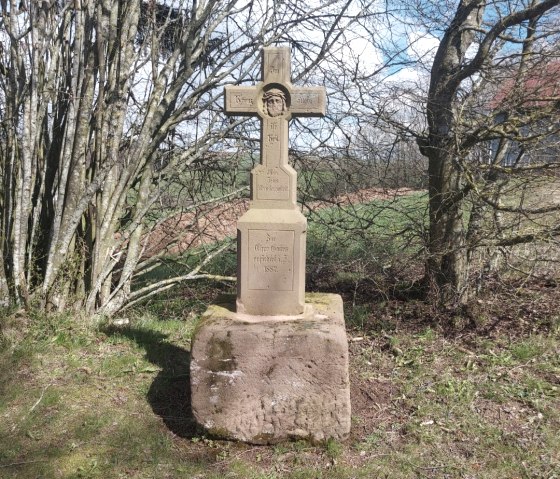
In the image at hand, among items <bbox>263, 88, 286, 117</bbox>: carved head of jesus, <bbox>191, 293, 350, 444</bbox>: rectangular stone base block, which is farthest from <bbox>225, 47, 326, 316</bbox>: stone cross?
<bbox>191, 293, 350, 444</bbox>: rectangular stone base block

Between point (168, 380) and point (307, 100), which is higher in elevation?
point (307, 100)

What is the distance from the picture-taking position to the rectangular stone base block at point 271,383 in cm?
330

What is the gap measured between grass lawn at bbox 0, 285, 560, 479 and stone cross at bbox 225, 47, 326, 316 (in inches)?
41.5

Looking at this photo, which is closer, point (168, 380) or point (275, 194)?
point (275, 194)

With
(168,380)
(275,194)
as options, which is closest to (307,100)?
(275,194)

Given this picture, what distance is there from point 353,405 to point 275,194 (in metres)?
1.72

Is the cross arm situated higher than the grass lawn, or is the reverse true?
the cross arm

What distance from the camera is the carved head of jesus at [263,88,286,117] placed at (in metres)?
3.56

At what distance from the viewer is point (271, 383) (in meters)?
3.33

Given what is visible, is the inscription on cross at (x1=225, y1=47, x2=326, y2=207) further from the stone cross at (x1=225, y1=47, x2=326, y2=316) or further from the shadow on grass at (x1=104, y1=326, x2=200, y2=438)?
the shadow on grass at (x1=104, y1=326, x2=200, y2=438)

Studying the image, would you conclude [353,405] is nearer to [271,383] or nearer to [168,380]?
[271,383]

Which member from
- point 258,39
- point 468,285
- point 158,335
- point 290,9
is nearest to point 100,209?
point 158,335

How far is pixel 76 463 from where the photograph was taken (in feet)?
9.89

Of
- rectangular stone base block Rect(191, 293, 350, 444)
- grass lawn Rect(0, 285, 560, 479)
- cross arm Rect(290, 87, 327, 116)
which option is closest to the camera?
grass lawn Rect(0, 285, 560, 479)
